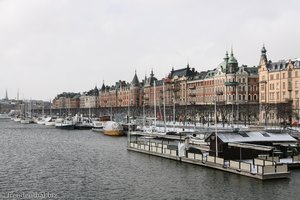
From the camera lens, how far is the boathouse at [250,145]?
47.1 meters

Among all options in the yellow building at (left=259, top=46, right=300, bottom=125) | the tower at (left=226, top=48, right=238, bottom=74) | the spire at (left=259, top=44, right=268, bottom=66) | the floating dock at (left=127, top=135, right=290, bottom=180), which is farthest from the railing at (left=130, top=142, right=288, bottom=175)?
the tower at (left=226, top=48, right=238, bottom=74)

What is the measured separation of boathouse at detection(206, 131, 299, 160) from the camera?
154ft

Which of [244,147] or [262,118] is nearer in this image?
[244,147]

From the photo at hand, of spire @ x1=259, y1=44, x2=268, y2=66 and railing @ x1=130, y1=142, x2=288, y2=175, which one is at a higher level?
spire @ x1=259, y1=44, x2=268, y2=66

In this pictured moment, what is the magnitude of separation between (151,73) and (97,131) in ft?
247

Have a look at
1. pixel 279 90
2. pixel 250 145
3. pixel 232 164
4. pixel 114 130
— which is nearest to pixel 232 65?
pixel 279 90

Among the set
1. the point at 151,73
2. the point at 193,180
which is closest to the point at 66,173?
the point at 193,180

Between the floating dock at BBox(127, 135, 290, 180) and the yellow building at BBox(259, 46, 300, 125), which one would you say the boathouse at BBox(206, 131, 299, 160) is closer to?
the floating dock at BBox(127, 135, 290, 180)

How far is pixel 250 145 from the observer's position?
153 ft

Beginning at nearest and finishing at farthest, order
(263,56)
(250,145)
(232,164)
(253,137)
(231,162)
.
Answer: (232,164) → (231,162) → (250,145) → (253,137) → (263,56)

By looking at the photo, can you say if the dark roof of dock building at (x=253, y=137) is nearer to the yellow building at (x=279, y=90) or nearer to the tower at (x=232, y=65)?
the yellow building at (x=279, y=90)

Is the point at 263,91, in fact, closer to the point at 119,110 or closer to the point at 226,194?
the point at 119,110

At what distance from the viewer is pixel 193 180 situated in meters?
40.1

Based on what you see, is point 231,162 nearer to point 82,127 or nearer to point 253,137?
point 253,137
